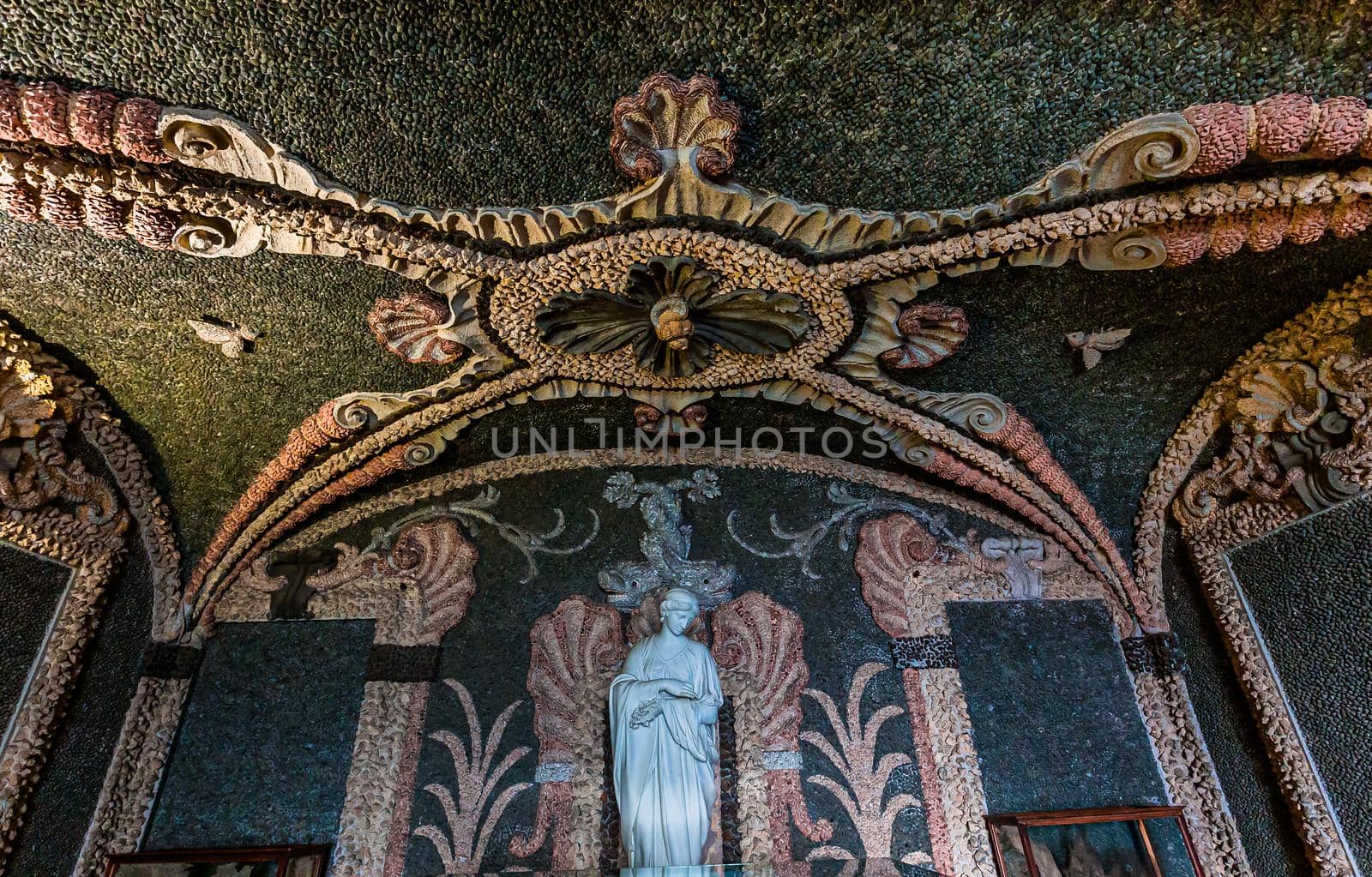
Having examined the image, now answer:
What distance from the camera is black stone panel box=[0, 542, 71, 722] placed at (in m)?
2.79

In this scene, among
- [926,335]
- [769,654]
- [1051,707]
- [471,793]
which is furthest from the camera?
[769,654]

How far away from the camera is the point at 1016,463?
11.3ft

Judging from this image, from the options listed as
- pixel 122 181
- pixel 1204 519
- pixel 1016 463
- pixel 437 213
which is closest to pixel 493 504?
pixel 437 213

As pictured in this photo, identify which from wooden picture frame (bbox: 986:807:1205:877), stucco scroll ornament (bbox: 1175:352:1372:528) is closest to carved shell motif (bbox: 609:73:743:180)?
stucco scroll ornament (bbox: 1175:352:1372:528)

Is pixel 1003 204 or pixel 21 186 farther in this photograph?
pixel 1003 204

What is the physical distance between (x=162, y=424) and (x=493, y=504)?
51.4 inches

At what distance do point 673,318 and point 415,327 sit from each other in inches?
35.0

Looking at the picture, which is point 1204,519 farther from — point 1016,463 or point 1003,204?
point 1003,204

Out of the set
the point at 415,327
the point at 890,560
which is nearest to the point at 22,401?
the point at 415,327

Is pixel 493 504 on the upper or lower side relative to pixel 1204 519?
upper

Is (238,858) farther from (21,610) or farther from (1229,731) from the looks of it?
(1229,731)

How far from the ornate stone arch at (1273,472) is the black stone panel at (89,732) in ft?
13.5

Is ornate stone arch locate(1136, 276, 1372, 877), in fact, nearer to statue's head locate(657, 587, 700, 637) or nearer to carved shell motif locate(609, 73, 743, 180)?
statue's head locate(657, 587, 700, 637)

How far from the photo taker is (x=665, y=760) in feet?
9.25
